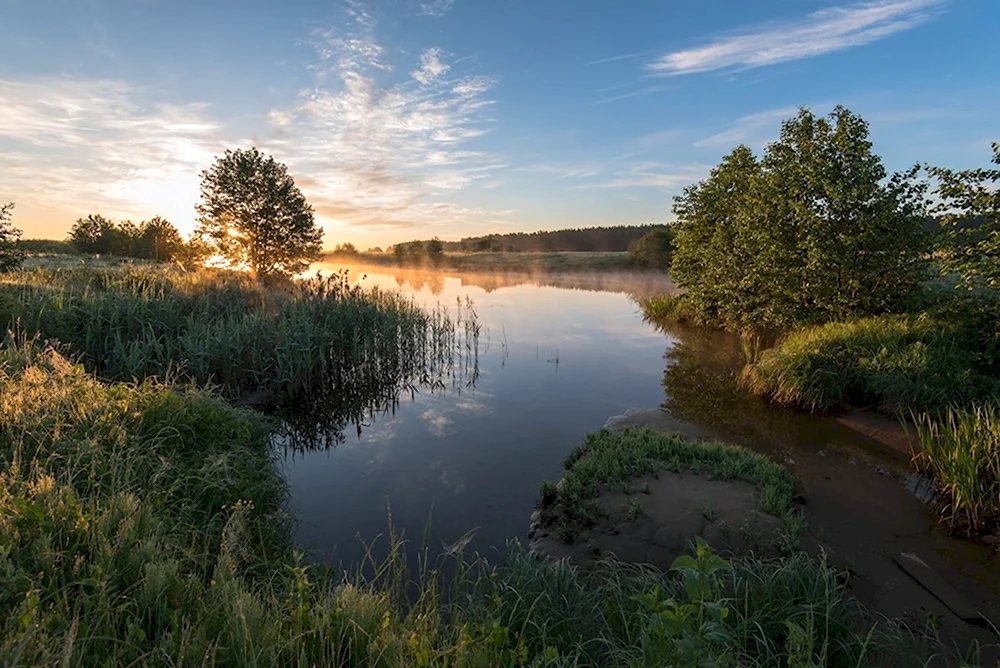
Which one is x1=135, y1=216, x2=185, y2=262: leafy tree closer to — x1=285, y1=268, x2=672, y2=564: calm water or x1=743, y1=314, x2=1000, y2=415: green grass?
x1=285, y1=268, x2=672, y2=564: calm water

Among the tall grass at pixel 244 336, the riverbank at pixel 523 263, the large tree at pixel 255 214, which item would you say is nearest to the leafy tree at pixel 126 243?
the riverbank at pixel 523 263

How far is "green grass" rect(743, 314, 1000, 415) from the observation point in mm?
9344

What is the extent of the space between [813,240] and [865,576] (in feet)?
35.6

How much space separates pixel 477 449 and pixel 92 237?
2631 inches

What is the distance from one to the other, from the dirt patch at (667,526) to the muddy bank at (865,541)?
1 centimetres

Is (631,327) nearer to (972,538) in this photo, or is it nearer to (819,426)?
(819,426)

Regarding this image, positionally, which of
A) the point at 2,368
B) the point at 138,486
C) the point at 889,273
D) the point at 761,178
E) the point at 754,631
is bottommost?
the point at 754,631

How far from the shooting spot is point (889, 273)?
43.7ft

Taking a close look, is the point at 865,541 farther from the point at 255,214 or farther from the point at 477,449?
the point at 255,214

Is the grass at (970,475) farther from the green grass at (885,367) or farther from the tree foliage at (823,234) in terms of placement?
the tree foliage at (823,234)

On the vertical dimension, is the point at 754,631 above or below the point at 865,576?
above

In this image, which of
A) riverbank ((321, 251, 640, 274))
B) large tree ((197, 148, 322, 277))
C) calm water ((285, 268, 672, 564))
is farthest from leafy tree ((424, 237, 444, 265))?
calm water ((285, 268, 672, 564))

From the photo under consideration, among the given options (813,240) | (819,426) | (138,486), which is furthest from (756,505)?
(813,240)

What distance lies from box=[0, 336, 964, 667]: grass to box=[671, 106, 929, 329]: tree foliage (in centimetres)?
1197
